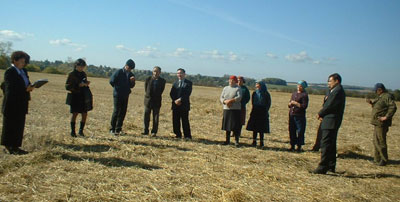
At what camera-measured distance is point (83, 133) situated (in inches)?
326

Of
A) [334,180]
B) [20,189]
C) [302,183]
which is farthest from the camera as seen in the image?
[334,180]

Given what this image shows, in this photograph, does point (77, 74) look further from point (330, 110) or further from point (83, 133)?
point (330, 110)

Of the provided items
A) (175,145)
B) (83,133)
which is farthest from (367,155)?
(83,133)

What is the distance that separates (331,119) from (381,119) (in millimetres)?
2313

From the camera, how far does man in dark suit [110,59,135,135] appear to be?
8.52 meters

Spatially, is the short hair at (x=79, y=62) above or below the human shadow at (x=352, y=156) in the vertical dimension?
above

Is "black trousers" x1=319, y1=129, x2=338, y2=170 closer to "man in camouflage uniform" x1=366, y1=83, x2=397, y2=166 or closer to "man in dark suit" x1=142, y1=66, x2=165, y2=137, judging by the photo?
"man in camouflage uniform" x1=366, y1=83, x2=397, y2=166

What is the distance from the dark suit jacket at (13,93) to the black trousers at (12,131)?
0.30ft

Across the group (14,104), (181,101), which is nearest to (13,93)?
(14,104)

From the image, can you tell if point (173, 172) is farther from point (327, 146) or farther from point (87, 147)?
point (327, 146)

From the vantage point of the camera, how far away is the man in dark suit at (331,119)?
20.0ft

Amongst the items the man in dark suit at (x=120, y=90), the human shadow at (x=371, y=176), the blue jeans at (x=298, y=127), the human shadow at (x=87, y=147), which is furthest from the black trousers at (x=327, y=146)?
the man in dark suit at (x=120, y=90)

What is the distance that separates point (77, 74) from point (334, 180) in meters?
6.60

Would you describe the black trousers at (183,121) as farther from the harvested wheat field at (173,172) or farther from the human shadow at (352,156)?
the human shadow at (352,156)
